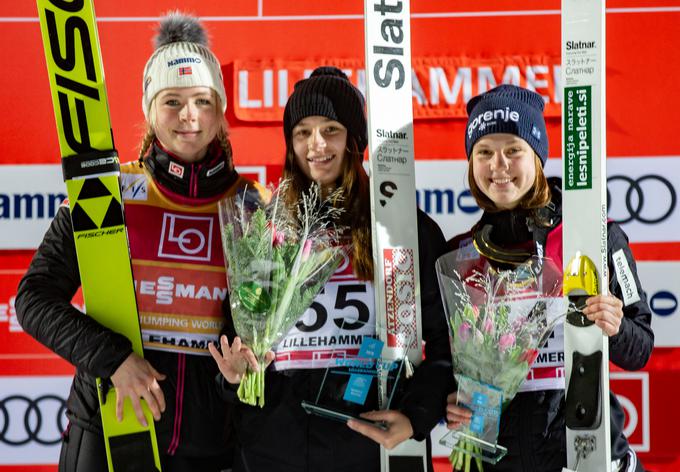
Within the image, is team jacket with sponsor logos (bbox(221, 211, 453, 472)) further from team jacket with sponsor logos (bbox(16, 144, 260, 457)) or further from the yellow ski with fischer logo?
the yellow ski with fischer logo

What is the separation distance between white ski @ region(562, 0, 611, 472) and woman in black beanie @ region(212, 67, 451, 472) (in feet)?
1.26

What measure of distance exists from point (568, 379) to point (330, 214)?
2.78ft

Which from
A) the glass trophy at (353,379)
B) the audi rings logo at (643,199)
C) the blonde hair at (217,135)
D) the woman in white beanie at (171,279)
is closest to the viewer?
the glass trophy at (353,379)

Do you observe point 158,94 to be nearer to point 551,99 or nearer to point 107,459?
point 107,459

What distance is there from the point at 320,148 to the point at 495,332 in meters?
0.76

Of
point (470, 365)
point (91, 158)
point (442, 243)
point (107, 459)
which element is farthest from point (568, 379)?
point (91, 158)

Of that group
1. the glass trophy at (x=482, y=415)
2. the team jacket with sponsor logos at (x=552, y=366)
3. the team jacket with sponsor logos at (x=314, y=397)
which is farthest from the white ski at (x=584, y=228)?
the team jacket with sponsor logos at (x=314, y=397)

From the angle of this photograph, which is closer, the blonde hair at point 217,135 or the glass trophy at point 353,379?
the glass trophy at point 353,379

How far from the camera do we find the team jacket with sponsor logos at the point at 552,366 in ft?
7.67

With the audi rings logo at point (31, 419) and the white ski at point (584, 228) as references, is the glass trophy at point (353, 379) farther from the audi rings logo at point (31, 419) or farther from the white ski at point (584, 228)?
the audi rings logo at point (31, 419)

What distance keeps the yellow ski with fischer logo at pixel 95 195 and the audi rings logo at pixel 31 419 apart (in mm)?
1111

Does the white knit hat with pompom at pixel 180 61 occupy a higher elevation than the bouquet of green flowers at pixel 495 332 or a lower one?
higher

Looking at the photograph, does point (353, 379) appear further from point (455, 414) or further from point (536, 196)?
point (536, 196)

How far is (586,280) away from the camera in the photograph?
230 cm
